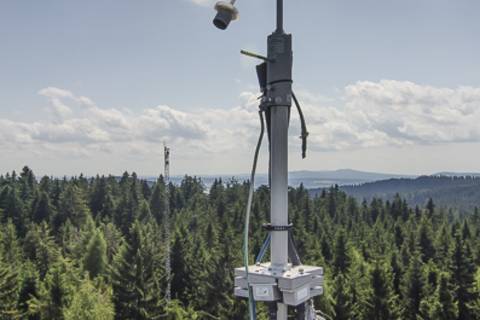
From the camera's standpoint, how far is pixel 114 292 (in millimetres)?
26703

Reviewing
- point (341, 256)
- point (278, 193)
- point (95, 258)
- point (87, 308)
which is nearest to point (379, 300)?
point (341, 256)

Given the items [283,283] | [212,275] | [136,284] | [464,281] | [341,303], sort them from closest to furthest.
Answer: [283,283], [136,284], [341,303], [212,275], [464,281]

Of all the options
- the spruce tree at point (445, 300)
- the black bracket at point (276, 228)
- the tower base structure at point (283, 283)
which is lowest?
the spruce tree at point (445, 300)

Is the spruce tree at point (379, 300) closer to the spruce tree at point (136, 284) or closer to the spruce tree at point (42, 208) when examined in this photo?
the spruce tree at point (136, 284)

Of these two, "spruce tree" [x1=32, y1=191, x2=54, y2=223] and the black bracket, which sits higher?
the black bracket

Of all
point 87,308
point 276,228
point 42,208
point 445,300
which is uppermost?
point 276,228

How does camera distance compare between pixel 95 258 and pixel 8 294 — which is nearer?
pixel 8 294

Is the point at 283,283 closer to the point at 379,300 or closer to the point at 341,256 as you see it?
the point at 379,300

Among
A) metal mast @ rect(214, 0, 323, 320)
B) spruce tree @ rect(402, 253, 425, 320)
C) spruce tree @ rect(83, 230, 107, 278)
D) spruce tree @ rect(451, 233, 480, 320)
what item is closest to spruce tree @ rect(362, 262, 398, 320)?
spruce tree @ rect(402, 253, 425, 320)

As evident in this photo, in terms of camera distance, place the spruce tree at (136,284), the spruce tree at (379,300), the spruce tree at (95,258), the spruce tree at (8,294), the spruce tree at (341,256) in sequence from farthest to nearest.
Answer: the spruce tree at (95,258) → the spruce tree at (341,256) → the spruce tree at (379,300) → the spruce tree at (8,294) → the spruce tree at (136,284)

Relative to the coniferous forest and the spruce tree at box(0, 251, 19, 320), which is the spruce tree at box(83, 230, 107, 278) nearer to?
the coniferous forest

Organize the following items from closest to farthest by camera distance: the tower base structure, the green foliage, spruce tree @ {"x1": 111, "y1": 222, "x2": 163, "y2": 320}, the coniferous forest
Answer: the tower base structure, the green foliage, spruce tree @ {"x1": 111, "y1": 222, "x2": 163, "y2": 320}, the coniferous forest

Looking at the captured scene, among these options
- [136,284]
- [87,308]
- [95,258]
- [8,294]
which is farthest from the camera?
[95,258]

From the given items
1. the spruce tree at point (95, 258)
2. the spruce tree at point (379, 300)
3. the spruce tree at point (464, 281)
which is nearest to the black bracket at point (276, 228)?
the spruce tree at point (379, 300)
